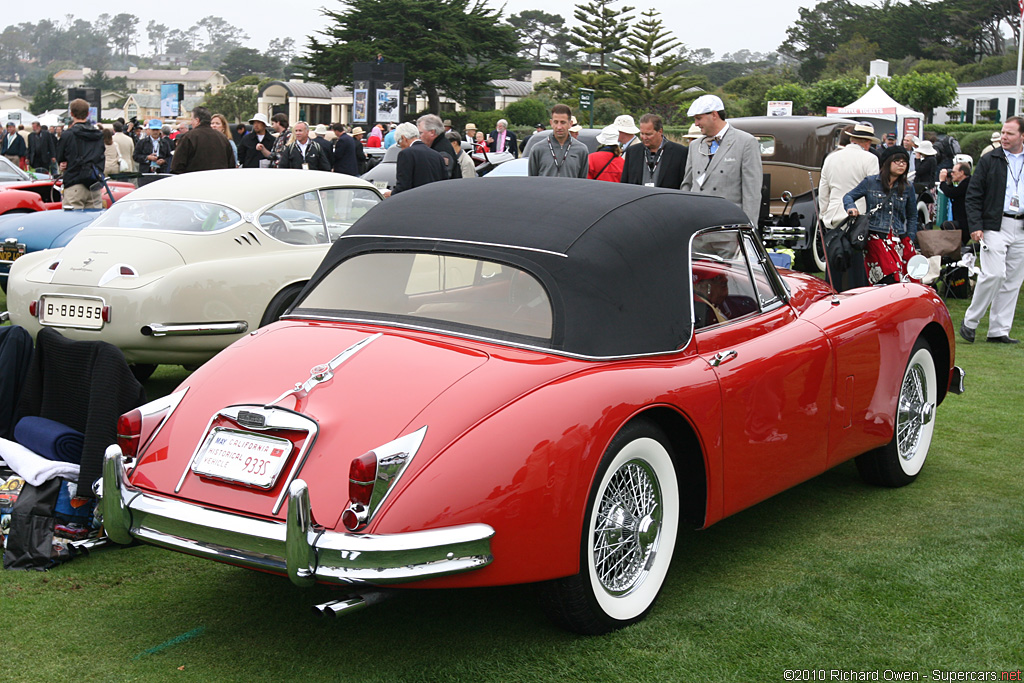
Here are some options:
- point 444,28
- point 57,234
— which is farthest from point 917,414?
point 444,28

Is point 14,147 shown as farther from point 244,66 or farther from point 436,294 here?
point 244,66

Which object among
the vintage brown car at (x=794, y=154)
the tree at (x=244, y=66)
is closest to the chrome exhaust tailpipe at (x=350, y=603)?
the vintage brown car at (x=794, y=154)

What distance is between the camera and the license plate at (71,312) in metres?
6.57

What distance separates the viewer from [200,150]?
477 inches

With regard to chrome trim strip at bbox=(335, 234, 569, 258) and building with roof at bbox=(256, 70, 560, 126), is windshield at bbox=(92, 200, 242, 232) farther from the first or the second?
building with roof at bbox=(256, 70, 560, 126)

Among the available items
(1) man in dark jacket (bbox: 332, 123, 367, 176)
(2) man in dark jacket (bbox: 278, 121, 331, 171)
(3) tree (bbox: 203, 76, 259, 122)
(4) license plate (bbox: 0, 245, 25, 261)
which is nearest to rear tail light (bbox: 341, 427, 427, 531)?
(4) license plate (bbox: 0, 245, 25, 261)

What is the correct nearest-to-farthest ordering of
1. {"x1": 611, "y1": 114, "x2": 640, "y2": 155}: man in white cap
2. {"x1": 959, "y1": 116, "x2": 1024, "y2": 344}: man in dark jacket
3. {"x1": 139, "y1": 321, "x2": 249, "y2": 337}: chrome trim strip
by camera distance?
{"x1": 139, "y1": 321, "x2": 249, "y2": 337}: chrome trim strip → {"x1": 959, "y1": 116, "x2": 1024, "y2": 344}: man in dark jacket → {"x1": 611, "y1": 114, "x2": 640, "y2": 155}: man in white cap

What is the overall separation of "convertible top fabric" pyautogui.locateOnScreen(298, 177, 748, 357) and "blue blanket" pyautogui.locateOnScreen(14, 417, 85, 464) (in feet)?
4.40

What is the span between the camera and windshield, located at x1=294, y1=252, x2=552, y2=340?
378 centimetres

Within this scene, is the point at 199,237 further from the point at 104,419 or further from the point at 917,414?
the point at 917,414

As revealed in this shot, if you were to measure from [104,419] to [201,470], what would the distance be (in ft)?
4.08

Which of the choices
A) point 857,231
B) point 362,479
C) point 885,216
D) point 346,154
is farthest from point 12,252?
point 885,216

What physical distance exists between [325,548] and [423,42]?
6653cm

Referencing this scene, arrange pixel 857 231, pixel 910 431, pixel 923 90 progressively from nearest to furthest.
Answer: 1. pixel 910 431
2. pixel 857 231
3. pixel 923 90
